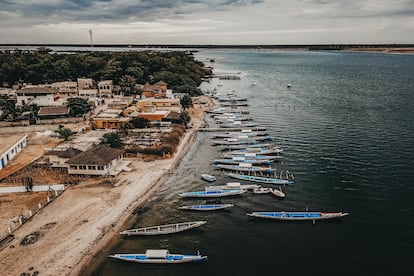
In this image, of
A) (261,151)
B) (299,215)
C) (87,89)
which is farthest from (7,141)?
(299,215)

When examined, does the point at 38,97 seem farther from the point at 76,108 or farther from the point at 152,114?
the point at 152,114

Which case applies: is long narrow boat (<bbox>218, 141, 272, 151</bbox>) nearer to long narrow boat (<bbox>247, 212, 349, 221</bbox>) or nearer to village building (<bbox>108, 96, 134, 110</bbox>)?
long narrow boat (<bbox>247, 212, 349, 221</bbox>)

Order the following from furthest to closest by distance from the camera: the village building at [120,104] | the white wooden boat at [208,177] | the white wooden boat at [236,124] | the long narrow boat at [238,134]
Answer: the village building at [120,104] < the white wooden boat at [236,124] < the long narrow boat at [238,134] < the white wooden boat at [208,177]

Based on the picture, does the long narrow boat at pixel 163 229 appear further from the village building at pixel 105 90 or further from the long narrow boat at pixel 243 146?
the village building at pixel 105 90

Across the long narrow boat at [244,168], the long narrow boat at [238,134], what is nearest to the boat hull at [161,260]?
the long narrow boat at [244,168]

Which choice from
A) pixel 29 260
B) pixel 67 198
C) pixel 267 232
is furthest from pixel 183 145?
pixel 29 260

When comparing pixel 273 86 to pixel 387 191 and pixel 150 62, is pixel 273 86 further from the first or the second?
pixel 387 191
